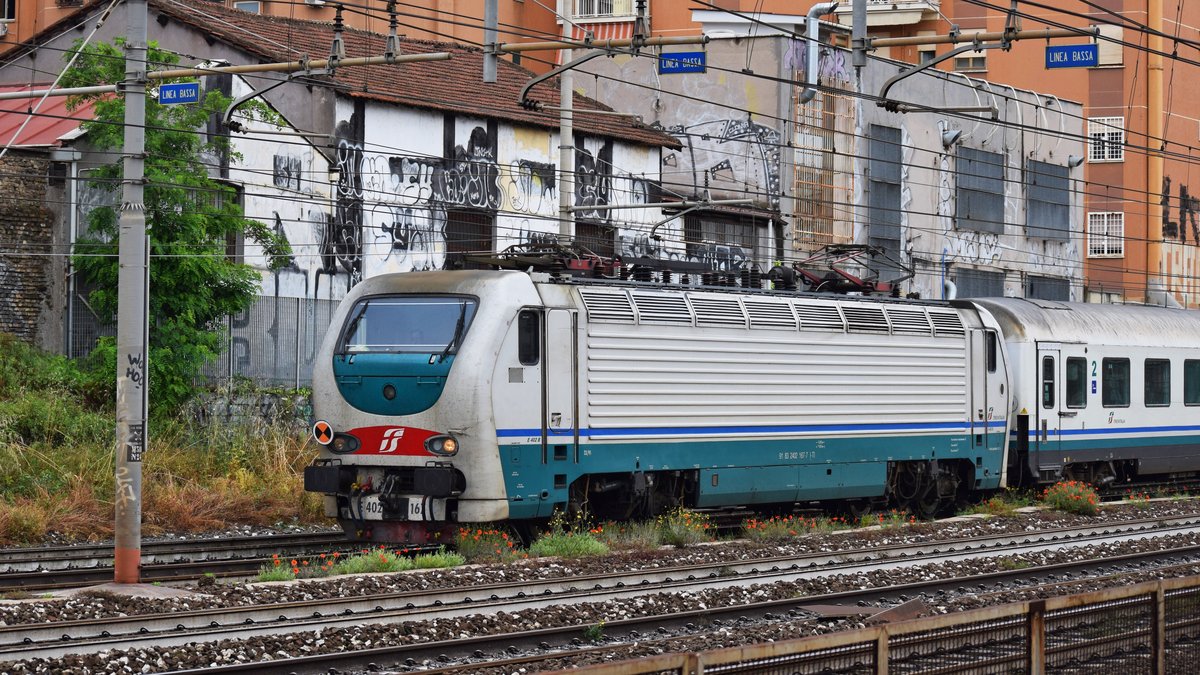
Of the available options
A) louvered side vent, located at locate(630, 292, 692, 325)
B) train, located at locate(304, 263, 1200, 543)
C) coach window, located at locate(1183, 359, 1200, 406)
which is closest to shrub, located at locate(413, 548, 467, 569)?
train, located at locate(304, 263, 1200, 543)

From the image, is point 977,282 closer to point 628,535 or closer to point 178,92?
point 628,535

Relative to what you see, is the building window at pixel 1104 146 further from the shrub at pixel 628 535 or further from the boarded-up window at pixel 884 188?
the shrub at pixel 628 535

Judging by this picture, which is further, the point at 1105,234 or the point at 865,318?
the point at 1105,234

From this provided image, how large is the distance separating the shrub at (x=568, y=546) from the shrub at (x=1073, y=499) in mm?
9934

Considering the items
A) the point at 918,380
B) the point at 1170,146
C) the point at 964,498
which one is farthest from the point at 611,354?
the point at 1170,146

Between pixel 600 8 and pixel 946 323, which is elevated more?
pixel 600 8

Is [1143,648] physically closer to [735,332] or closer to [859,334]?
[735,332]

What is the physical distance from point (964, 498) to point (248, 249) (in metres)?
13.5

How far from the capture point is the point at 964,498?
24.3m

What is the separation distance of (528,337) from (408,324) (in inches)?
52.6

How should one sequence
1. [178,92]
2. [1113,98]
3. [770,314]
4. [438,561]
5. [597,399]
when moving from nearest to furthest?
[438,561], [178,92], [597,399], [770,314], [1113,98]

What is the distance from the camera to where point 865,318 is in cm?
2177

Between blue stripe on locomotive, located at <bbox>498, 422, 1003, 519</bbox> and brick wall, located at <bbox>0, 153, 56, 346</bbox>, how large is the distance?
13.0 meters

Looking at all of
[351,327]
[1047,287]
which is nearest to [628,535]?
[351,327]
